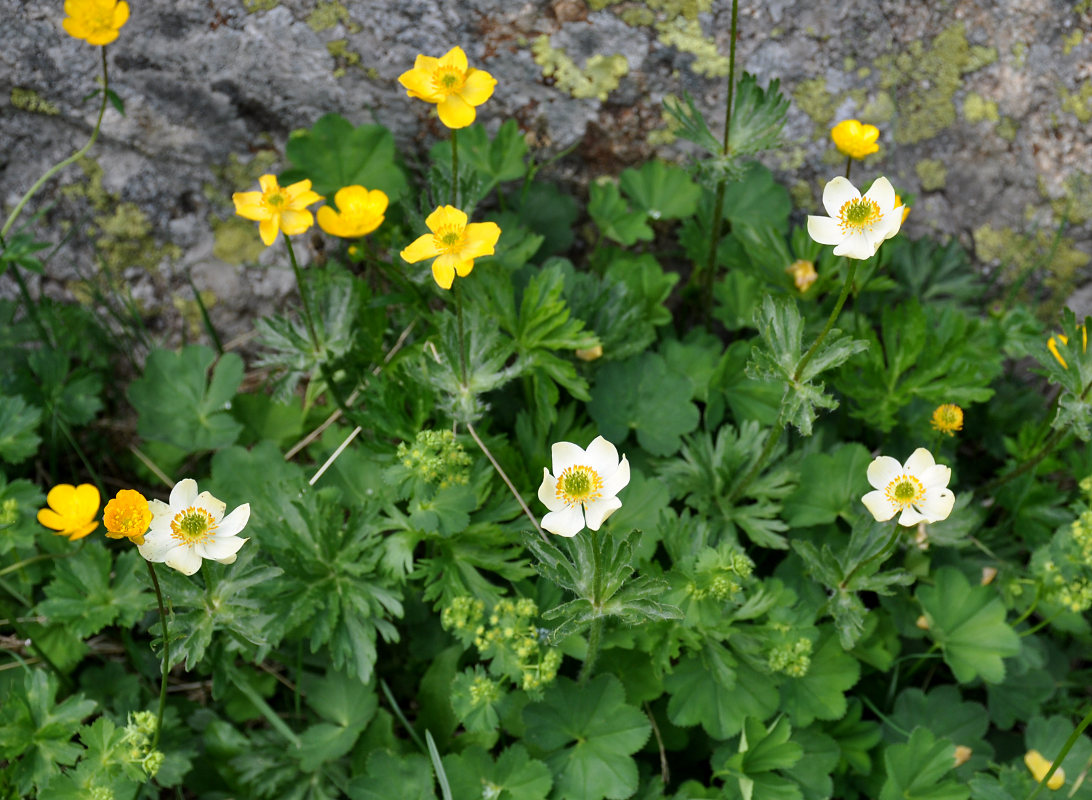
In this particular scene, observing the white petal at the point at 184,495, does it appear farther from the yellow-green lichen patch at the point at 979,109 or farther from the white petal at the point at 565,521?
the yellow-green lichen patch at the point at 979,109

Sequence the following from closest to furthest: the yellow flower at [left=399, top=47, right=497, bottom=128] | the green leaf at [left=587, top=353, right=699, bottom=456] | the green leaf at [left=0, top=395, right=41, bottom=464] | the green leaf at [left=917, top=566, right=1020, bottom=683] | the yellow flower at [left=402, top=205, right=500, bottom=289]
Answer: the yellow flower at [left=402, top=205, right=500, bottom=289], the yellow flower at [left=399, top=47, right=497, bottom=128], the green leaf at [left=917, top=566, right=1020, bottom=683], the green leaf at [left=0, top=395, right=41, bottom=464], the green leaf at [left=587, top=353, right=699, bottom=456]

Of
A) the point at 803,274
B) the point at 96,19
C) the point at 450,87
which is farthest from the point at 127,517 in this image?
the point at 803,274

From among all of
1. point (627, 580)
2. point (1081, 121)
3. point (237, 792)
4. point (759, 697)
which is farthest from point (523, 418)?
point (1081, 121)

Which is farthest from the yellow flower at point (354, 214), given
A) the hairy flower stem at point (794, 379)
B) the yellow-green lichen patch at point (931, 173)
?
the yellow-green lichen patch at point (931, 173)

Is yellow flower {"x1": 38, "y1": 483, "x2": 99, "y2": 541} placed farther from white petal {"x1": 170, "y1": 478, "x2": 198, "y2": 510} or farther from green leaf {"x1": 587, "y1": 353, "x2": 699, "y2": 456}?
green leaf {"x1": 587, "y1": 353, "x2": 699, "y2": 456}

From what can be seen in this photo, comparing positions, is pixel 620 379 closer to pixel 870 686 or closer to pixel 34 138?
pixel 870 686

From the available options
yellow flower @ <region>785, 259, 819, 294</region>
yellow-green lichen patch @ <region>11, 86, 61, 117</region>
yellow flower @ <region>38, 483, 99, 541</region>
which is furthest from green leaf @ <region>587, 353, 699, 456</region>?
yellow-green lichen patch @ <region>11, 86, 61, 117</region>
